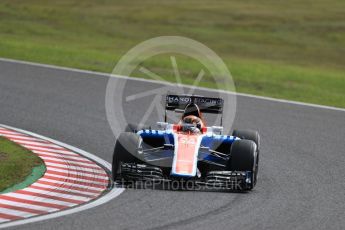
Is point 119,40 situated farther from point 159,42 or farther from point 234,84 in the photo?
point 234,84

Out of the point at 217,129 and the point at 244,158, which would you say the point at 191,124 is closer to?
the point at 217,129

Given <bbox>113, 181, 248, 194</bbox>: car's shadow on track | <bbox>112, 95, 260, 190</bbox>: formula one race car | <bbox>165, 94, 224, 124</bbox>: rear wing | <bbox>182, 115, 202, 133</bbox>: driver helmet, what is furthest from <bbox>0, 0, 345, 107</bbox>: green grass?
<bbox>113, 181, 248, 194</bbox>: car's shadow on track

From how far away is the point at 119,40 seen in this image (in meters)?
35.1

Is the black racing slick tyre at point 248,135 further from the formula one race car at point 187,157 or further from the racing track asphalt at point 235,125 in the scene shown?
the racing track asphalt at point 235,125

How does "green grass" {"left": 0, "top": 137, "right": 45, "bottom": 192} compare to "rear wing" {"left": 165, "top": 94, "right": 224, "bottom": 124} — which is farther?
"rear wing" {"left": 165, "top": 94, "right": 224, "bottom": 124}

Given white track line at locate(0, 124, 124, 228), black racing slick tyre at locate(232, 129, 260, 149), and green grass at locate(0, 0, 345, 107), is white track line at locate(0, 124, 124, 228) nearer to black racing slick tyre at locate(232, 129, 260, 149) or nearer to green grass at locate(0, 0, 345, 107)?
black racing slick tyre at locate(232, 129, 260, 149)

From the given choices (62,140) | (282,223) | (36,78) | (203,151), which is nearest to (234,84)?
(36,78)

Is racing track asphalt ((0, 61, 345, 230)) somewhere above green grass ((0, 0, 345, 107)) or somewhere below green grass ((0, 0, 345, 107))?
below

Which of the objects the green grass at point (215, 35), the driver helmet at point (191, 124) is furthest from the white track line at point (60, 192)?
the green grass at point (215, 35)

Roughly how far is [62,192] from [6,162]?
172 centimetres

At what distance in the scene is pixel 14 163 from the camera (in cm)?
1359

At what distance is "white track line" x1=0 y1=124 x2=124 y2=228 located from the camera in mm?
10938

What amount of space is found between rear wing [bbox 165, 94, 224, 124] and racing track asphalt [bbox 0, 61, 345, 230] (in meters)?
1.27

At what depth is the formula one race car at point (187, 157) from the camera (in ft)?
41.5
